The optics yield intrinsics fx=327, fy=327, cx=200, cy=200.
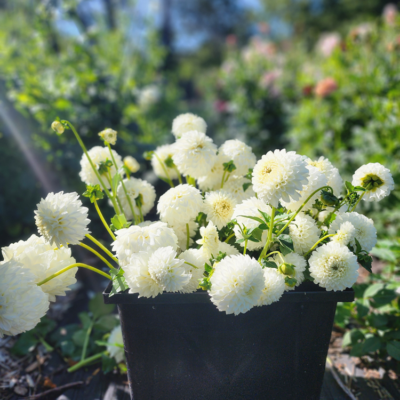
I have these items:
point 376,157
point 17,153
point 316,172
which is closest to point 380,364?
point 316,172

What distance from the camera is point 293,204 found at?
908mm

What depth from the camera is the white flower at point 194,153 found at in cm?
94

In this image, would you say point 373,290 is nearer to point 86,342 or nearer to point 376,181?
point 376,181

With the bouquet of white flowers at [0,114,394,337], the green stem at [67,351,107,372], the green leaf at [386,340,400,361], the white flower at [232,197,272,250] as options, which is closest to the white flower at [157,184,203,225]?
the bouquet of white flowers at [0,114,394,337]

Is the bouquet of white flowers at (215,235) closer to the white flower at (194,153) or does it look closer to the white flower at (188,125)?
the white flower at (194,153)

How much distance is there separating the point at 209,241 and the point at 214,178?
0.29 metres

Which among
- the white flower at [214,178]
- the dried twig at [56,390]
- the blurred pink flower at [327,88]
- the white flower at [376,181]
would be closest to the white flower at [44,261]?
the white flower at [214,178]

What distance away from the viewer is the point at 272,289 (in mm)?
760

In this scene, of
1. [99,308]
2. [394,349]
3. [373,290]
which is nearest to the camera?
[394,349]

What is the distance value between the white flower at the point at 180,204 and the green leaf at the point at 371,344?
2.68 ft

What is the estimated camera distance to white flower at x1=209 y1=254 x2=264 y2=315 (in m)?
0.70

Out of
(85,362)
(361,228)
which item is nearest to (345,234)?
(361,228)

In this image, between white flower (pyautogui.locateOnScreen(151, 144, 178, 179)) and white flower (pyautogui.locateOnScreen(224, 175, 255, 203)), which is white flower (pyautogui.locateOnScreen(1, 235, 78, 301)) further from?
white flower (pyautogui.locateOnScreen(224, 175, 255, 203))

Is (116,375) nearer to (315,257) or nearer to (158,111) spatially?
(315,257)
